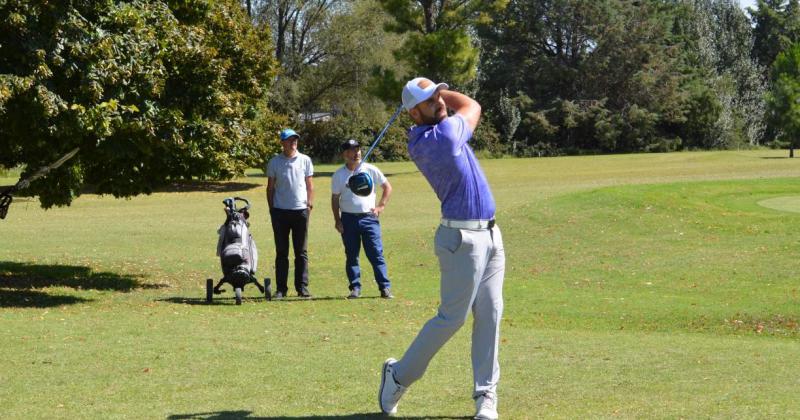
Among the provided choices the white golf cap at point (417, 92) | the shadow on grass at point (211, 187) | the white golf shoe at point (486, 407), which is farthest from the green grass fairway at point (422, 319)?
the shadow on grass at point (211, 187)

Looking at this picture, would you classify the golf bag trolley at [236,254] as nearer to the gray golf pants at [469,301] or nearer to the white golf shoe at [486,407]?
the gray golf pants at [469,301]

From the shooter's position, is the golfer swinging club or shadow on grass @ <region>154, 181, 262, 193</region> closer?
the golfer swinging club

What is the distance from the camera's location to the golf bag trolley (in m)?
14.7

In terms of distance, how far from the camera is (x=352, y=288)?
15367mm

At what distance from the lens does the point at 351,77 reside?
202 ft

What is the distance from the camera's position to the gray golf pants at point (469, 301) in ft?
22.4

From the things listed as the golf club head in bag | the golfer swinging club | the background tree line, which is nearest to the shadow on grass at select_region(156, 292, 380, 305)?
the background tree line

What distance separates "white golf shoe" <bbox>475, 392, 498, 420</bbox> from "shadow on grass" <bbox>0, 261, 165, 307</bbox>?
30.7ft

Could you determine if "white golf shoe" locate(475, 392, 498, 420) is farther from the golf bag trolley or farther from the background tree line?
the background tree line

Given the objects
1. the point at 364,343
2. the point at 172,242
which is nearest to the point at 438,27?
the point at 172,242

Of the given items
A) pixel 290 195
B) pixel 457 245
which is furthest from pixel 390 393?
pixel 290 195

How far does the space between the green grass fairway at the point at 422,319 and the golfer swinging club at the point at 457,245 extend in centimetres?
32

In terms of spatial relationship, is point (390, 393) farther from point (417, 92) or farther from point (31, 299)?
point (31, 299)

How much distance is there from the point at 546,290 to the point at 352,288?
10.9 feet
